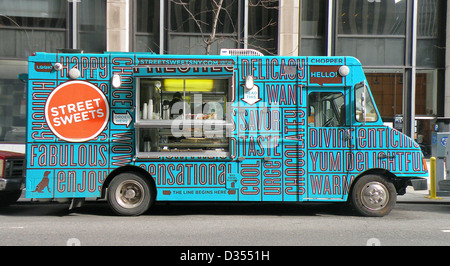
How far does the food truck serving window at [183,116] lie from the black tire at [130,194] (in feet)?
1.81

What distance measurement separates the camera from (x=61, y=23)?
15.1 m

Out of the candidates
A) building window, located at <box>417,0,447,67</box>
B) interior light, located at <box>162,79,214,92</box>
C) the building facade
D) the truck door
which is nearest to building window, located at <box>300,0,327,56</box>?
the building facade

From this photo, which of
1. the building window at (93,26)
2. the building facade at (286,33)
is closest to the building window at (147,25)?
the building facade at (286,33)

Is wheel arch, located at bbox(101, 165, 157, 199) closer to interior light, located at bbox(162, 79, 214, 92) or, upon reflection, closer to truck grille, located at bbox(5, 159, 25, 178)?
interior light, located at bbox(162, 79, 214, 92)

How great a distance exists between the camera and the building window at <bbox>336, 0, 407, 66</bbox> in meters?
15.2

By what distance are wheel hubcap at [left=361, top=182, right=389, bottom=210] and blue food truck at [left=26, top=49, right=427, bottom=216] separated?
2cm

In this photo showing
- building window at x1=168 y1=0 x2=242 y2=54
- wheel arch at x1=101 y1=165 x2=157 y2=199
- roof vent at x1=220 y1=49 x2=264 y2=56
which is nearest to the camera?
wheel arch at x1=101 y1=165 x2=157 y2=199

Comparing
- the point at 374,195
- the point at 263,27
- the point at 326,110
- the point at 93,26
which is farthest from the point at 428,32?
the point at 93,26

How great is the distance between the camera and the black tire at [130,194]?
8.37 meters

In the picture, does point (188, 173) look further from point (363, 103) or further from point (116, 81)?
point (363, 103)

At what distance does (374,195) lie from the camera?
8406 mm

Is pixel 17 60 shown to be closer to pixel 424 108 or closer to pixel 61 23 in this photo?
pixel 61 23

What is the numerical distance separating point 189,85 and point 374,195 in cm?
410

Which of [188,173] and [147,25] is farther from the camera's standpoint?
[147,25]
